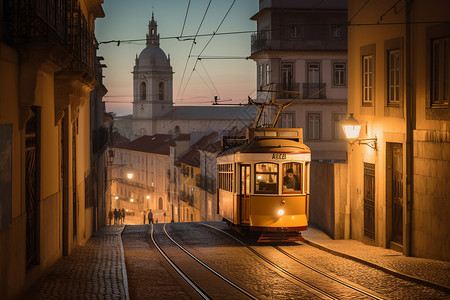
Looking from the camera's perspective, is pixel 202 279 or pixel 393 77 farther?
pixel 393 77

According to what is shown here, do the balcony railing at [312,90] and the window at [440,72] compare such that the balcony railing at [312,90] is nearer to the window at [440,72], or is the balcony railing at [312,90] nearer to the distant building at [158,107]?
the window at [440,72]

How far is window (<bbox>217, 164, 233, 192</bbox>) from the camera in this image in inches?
716

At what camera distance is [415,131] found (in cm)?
1405

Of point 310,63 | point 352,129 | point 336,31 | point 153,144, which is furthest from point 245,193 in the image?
point 153,144

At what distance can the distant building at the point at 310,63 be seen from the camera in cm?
3703

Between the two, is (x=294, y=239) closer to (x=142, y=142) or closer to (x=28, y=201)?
(x=28, y=201)


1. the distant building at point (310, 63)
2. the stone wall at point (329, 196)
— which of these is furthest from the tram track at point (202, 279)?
the distant building at point (310, 63)

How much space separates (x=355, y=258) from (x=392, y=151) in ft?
9.85

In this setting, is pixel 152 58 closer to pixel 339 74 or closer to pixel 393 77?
pixel 339 74

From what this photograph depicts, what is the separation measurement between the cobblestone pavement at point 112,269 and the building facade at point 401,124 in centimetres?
60

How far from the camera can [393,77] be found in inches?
621

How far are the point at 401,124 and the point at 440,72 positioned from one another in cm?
185

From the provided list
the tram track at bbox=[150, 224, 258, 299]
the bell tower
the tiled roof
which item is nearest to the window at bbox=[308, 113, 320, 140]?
the tram track at bbox=[150, 224, 258, 299]

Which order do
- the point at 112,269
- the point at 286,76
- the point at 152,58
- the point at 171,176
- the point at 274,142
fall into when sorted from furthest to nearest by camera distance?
the point at 152,58 < the point at 171,176 < the point at 286,76 < the point at 274,142 < the point at 112,269
